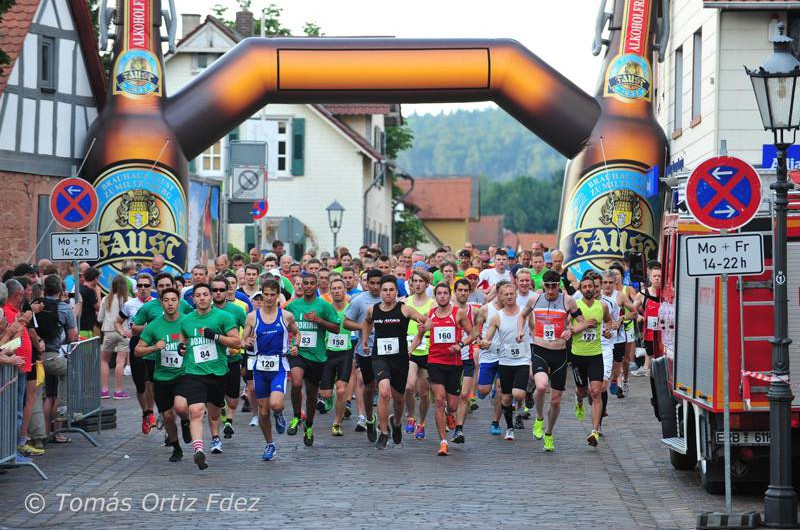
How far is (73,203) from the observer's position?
1783cm

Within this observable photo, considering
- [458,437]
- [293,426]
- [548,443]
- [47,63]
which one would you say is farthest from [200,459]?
[47,63]

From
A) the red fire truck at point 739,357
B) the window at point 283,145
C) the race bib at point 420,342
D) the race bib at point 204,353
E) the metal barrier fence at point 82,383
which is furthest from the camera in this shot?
the window at point 283,145

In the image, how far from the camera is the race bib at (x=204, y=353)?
1481 centimetres

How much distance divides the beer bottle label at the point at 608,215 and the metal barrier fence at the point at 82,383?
1213 centimetres

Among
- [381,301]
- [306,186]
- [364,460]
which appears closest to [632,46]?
[381,301]

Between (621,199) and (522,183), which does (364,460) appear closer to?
(621,199)

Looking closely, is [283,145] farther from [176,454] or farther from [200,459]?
[200,459]

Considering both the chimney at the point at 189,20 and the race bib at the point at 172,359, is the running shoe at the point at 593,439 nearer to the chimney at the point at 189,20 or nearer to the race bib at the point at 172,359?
the race bib at the point at 172,359

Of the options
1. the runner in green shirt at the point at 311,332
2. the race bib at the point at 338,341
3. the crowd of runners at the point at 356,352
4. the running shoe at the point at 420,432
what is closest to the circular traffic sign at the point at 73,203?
the crowd of runners at the point at 356,352

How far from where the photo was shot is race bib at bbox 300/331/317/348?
17.1 m

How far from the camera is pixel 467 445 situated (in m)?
16.7

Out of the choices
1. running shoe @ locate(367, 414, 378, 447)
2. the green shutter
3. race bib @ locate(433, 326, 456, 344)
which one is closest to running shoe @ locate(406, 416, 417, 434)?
running shoe @ locate(367, 414, 378, 447)

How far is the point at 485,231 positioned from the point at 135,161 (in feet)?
372

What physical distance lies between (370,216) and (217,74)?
31543 mm
